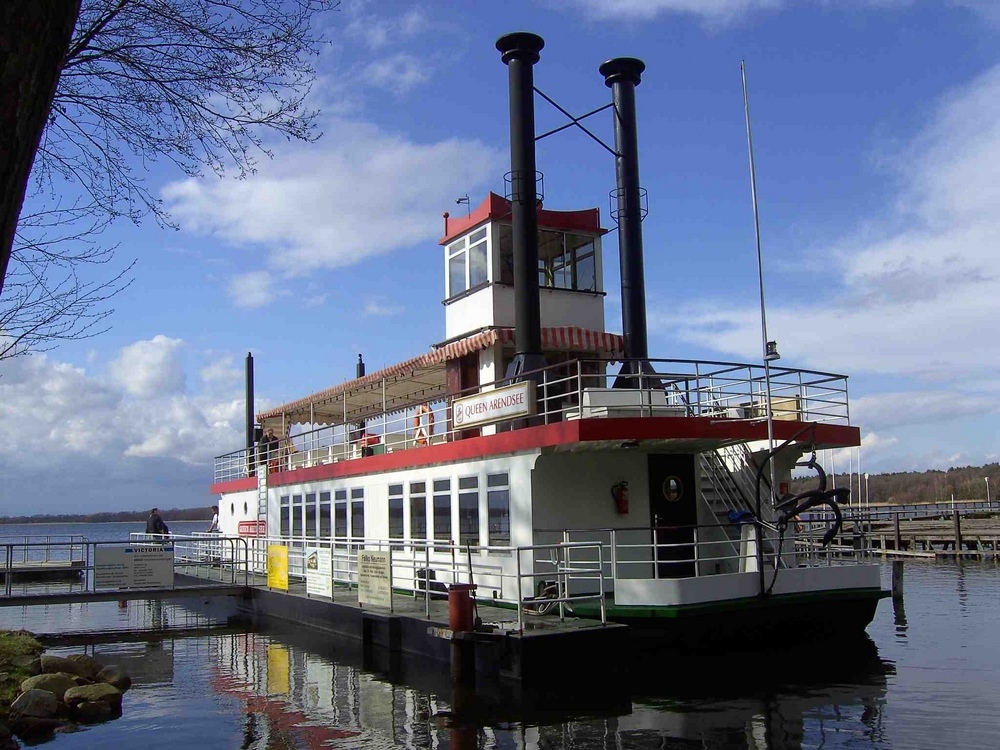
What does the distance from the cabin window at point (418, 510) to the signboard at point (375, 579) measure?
188cm

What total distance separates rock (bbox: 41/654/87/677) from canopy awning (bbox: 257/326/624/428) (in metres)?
8.17

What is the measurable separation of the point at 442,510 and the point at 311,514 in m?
7.36

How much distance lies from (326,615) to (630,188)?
35.1 feet

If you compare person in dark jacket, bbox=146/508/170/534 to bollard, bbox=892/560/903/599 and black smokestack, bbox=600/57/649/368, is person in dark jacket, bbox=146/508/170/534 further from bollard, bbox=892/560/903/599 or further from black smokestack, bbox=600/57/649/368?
bollard, bbox=892/560/903/599

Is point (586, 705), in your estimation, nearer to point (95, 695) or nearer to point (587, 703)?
point (587, 703)

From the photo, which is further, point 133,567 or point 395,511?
point 133,567

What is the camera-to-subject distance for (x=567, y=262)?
20.5 m

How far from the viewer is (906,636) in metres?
17.9

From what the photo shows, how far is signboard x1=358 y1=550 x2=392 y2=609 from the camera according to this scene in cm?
1559

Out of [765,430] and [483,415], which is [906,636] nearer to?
[765,430]

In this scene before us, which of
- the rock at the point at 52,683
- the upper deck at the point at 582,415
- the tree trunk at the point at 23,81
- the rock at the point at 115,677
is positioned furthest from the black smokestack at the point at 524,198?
the tree trunk at the point at 23,81

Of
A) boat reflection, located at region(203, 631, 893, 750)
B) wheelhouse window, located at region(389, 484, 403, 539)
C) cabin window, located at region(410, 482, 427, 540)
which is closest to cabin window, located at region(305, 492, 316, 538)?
wheelhouse window, located at region(389, 484, 403, 539)

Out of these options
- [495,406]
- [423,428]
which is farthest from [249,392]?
[495,406]

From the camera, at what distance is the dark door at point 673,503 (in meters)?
15.3
